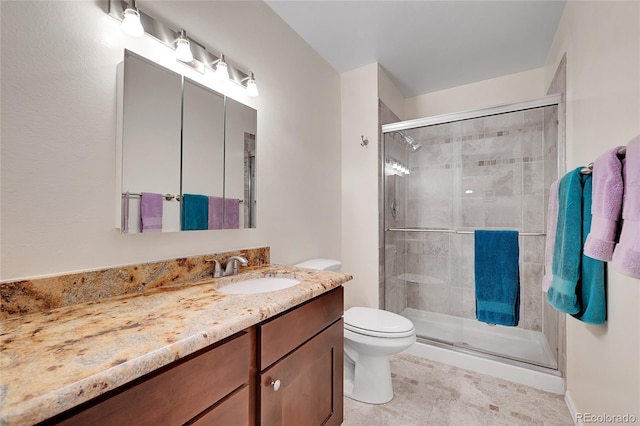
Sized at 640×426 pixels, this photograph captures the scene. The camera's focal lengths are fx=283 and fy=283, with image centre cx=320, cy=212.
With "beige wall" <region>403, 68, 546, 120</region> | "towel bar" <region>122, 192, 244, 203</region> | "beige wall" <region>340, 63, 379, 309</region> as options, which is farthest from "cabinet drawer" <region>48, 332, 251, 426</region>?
"beige wall" <region>403, 68, 546, 120</region>

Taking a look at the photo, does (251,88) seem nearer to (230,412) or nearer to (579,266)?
(230,412)

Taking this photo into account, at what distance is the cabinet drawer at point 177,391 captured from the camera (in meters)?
0.54

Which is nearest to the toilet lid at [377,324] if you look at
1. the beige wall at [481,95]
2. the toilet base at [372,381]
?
the toilet base at [372,381]

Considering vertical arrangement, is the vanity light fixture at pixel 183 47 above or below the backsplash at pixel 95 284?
above

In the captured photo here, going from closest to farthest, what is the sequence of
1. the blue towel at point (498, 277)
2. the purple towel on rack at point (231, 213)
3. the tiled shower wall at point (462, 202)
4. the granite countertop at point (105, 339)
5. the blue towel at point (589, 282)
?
1. the granite countertop at point (105, 339)
2. the blue towel at point (589, 282)
3. the purple towel on rack at point (231, 213)
4. the blue towel at point (498, 277)
5. the tiled shower wall at point (462, 202)

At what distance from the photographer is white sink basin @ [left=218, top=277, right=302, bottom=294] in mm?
1294

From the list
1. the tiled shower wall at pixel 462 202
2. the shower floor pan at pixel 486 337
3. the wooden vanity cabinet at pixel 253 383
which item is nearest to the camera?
the wooden vanity cabinet at pixel 253 383

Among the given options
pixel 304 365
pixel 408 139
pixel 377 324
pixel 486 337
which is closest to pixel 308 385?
pixel 304 365

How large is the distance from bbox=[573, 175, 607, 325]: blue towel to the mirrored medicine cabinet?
5.20ft

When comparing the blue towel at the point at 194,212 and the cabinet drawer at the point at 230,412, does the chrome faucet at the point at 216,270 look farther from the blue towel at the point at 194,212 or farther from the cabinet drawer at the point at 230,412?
the cabinet drawer at the point at 230,412

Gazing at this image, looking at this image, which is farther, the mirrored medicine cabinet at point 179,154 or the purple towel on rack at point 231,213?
the purple towel on rack at point 231,213

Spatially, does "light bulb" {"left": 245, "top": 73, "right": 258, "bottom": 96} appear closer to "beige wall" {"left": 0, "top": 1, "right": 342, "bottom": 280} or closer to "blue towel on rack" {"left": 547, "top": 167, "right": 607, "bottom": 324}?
"beige wall" {"left": 0, "top": 1, "right": 342, "bottom": 280}

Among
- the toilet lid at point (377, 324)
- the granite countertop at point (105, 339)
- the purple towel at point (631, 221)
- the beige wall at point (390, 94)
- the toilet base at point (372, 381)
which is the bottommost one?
the toilet base at point (372, 381)

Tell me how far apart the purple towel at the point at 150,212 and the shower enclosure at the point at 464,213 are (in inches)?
71.1
